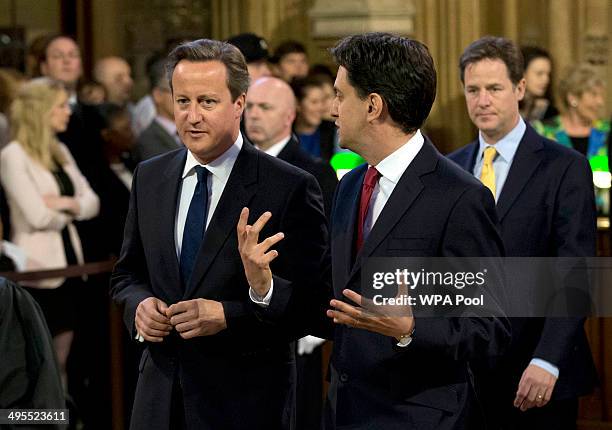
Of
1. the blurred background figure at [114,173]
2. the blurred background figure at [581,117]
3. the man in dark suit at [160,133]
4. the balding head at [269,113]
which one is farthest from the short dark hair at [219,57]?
the blurred background figure at [581,117]

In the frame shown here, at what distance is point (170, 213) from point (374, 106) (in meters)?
0.66

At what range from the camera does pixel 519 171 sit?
3.85 m

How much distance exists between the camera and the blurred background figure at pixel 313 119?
6742 mm

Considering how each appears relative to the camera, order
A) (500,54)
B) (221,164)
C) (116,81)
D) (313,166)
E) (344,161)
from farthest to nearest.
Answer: (116,81) < (344,161) < (313,166) < (500,54) < (221,164)

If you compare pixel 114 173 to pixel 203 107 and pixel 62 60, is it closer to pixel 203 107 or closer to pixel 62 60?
pixel 62 60

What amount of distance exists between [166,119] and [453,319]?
159 inches

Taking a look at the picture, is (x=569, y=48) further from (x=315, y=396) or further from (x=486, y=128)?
(x=486, y=128)

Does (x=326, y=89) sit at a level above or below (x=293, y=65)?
below

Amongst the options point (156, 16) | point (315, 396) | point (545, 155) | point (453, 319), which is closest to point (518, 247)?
point (545, 155)

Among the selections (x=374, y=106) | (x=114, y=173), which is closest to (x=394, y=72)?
(x=374, y=106)

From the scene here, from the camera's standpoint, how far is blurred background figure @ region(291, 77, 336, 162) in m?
6.74

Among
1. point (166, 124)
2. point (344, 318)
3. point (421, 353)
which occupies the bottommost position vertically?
point (421, 353)

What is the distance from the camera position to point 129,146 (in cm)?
680

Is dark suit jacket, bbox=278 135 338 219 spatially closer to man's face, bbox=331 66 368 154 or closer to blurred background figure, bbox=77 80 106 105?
man's face, bbox=331 66 368 154
